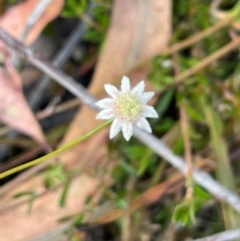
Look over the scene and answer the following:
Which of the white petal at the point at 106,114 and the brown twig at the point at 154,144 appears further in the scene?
the brown twig at the point at 154,144

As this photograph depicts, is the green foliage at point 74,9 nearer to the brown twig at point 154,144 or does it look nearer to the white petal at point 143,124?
the brown twig at point 154,144

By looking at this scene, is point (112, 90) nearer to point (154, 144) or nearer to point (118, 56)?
point (154, 144)

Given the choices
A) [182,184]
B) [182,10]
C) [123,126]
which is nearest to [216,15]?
[182,10]

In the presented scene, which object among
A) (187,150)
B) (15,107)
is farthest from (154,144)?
(15,107)

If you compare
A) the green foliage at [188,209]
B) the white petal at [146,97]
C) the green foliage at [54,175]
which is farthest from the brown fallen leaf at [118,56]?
the white petal at [146,97]

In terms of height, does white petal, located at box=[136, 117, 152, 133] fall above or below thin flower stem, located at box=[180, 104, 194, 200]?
below

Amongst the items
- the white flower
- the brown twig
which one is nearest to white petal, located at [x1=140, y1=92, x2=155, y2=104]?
Result: the white flower

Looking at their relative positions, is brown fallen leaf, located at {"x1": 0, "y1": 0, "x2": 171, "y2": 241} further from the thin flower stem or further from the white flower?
the white flower
